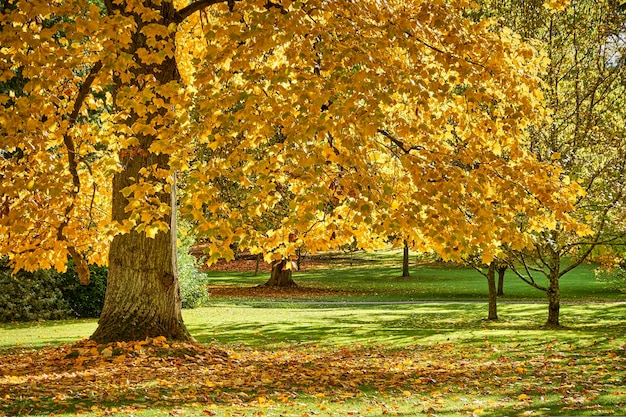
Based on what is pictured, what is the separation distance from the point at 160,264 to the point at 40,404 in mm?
3763

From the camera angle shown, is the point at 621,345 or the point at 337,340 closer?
the point at 621,345

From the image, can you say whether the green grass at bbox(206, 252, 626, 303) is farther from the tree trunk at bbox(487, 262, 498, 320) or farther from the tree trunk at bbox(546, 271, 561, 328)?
the tree trunk at bbox(546, 271, 561, 328)

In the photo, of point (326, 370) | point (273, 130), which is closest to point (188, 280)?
point (326, 370)

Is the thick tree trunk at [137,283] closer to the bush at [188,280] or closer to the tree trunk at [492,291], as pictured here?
the tree trunk at [492,291]

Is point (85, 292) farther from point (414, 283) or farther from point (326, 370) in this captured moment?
point (414, 283)

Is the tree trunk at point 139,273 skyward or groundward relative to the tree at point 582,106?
groundward

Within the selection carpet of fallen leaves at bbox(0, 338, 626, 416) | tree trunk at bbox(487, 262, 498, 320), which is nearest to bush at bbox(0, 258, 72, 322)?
carpet of fallen leaves at bbox(0, 338, 626, 416)

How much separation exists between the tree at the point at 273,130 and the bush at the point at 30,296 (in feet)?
29.3

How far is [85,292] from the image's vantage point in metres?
21.4

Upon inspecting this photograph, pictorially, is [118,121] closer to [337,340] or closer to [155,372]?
[155,372]

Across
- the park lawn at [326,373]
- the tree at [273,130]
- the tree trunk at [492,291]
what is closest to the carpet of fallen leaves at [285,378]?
the park lawn at [326,373]

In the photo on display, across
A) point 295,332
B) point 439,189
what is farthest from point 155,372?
point 295,332

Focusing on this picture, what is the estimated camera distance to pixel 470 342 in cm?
1438

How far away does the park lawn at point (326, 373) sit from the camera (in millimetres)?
7617
